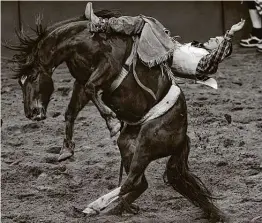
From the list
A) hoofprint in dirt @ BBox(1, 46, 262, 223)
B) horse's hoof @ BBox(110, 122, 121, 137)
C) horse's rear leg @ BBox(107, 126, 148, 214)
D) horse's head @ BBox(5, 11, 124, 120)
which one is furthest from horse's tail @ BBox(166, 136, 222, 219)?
horse's head @ BBox(5, 11, 124, 120)

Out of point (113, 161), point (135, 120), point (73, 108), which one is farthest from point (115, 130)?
point (113, 161)

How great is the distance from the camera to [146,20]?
4.54m

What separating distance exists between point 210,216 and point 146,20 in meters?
1.16

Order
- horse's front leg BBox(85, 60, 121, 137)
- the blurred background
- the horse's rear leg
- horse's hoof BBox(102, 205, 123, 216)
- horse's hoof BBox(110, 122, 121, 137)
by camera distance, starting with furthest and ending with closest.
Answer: the blurred background, horse's hoof BBox(102, 205, 123, 216), the horse's rear leg, horse's hoof BBox(110, 122, 121, 137), horse's front leg BBox(85, 60, 121, 137)

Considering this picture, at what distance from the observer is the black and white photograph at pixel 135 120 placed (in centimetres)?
450

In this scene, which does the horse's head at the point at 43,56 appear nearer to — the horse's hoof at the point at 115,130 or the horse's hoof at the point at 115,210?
the horse's hoof at the point at 115,130

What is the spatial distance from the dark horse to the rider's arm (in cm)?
18

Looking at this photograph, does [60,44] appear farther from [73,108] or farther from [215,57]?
[215,57]

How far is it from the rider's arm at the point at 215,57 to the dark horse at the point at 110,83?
0.61 feet

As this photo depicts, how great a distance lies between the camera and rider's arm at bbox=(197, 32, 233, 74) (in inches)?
176

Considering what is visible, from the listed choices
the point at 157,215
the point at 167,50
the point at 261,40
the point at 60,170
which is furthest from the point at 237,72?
the point at 167,50

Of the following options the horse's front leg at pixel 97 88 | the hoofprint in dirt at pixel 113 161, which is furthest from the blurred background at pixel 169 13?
the horse's front leg at pixel 97 88

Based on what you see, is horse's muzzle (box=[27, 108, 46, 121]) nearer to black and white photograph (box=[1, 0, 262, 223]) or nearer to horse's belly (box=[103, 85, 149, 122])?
black and white photograph (box=[1, 0, 262, 223])

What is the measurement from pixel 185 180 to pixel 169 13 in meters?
4.38
